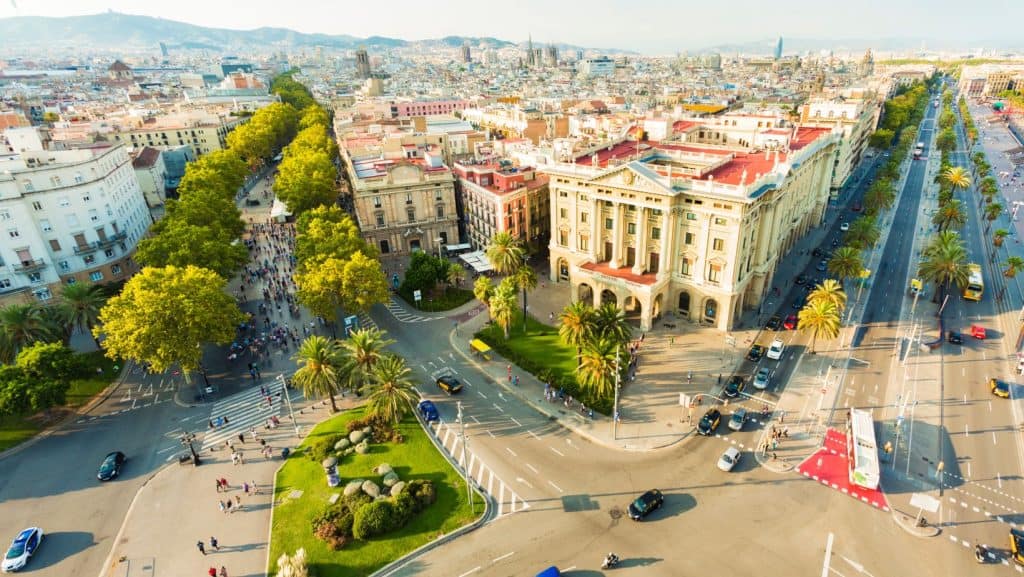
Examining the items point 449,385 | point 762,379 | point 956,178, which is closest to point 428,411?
point 449,385

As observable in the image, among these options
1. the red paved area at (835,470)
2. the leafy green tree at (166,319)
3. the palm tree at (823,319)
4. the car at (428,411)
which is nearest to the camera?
the red paved area at (835,470)

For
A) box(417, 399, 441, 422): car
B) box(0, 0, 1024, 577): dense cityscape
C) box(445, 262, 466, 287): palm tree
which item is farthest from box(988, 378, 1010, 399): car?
box(445, 262, 466, 287): palm tree

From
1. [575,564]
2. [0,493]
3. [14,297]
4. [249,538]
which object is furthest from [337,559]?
[14,297]

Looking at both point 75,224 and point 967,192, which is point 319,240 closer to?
point 75,224

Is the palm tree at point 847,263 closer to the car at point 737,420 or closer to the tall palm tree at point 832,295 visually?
the tall palm tree at point 832,295

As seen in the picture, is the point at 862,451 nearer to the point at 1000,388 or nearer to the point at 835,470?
the point at 835,470

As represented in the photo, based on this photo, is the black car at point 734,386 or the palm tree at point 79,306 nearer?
the black car at point 734,386

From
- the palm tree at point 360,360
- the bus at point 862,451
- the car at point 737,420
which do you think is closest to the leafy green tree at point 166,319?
the palm tree at point 360,360
